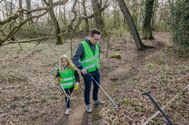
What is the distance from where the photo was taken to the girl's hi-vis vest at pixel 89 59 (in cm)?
621

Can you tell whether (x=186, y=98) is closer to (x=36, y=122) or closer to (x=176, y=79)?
(x=176, y=79)

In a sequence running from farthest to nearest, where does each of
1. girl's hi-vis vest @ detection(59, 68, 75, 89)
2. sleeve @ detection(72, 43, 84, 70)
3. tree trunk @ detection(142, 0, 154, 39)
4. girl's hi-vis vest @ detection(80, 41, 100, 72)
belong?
tree trunk @ detection(142, 0, 154, 39), girl's hi-vis vest @ detection(59, 68, 75, 89), girl's hi-vis vest @ detection(80, 41, 100, 72), sleeve @ detection(72, 43, 84, 70)

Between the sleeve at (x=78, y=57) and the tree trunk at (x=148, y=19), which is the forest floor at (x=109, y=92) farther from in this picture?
the tree trunk at (x=148, y=19)

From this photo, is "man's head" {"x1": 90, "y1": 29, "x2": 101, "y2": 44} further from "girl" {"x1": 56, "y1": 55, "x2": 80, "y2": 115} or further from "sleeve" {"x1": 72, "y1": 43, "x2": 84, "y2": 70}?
"girl" {"x1": 56, "y1": 55, "x2": 80, "y2": 115}

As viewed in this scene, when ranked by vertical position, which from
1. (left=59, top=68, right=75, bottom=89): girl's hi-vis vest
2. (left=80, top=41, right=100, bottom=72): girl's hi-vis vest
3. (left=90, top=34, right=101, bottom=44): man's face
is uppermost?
(left=90, top=34, right=101, bottom=44): man's face

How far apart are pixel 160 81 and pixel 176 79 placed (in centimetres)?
67

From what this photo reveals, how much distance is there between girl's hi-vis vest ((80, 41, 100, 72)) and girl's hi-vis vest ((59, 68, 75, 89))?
0.41 m

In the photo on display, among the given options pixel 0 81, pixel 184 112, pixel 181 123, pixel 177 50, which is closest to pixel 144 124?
pixel 181 123

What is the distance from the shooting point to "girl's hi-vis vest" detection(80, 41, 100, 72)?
6215 millimetres

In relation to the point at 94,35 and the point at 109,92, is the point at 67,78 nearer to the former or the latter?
the point at 94,35

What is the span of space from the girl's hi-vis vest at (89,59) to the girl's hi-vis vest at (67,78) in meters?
0.41

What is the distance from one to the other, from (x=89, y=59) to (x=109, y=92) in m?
2.43

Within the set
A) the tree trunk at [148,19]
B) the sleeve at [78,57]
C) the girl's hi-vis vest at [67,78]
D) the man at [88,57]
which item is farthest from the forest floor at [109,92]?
the tree trunk at [148,19]

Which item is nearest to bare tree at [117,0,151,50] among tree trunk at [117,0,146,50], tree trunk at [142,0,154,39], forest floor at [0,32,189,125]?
tree trunk at [117,0,146,50]
